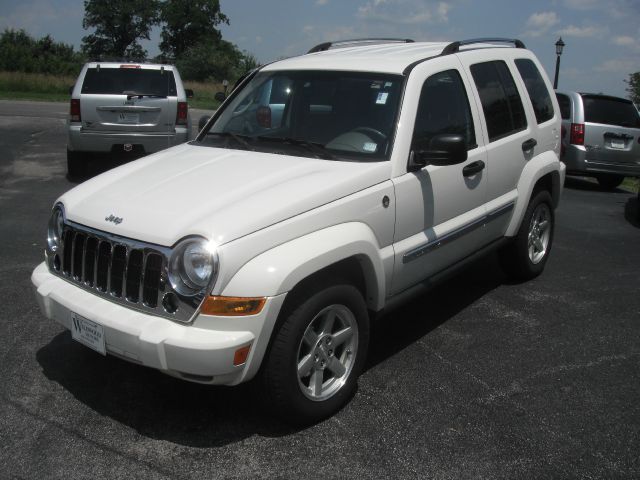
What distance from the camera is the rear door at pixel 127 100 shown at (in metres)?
10.5

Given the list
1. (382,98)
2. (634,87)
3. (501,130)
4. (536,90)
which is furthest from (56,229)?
(634,87)

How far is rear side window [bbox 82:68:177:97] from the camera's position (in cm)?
1070

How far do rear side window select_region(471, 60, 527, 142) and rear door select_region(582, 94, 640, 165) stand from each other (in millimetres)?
7024

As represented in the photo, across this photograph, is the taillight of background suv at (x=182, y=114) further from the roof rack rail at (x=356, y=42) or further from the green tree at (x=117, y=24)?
the green tree at (x=117, y=24)

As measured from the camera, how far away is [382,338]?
4.97m

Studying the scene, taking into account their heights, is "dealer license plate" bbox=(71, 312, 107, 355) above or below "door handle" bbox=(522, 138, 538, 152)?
below

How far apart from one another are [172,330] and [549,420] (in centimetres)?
208

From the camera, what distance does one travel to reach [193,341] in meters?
3.19

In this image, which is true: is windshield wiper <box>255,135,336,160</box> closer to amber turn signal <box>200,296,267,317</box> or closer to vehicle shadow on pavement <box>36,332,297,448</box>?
amber turn signal <box>200,296,267,317</box>

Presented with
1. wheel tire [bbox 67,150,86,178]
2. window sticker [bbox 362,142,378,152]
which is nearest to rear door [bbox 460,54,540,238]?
window sticker [bbox 362,142,378,152]

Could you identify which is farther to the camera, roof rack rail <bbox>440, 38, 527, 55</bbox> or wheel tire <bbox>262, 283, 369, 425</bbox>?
roof rack rail <bbox>440, 38, 527, 55</bbox>

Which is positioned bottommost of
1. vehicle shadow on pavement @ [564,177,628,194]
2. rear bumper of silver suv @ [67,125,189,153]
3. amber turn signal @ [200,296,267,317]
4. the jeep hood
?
vehicle shadow on pavement @ [564,177,628,194]

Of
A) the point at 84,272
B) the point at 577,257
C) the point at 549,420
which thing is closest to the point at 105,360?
the point at 84,272

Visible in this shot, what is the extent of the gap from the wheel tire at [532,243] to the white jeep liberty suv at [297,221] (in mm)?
469
